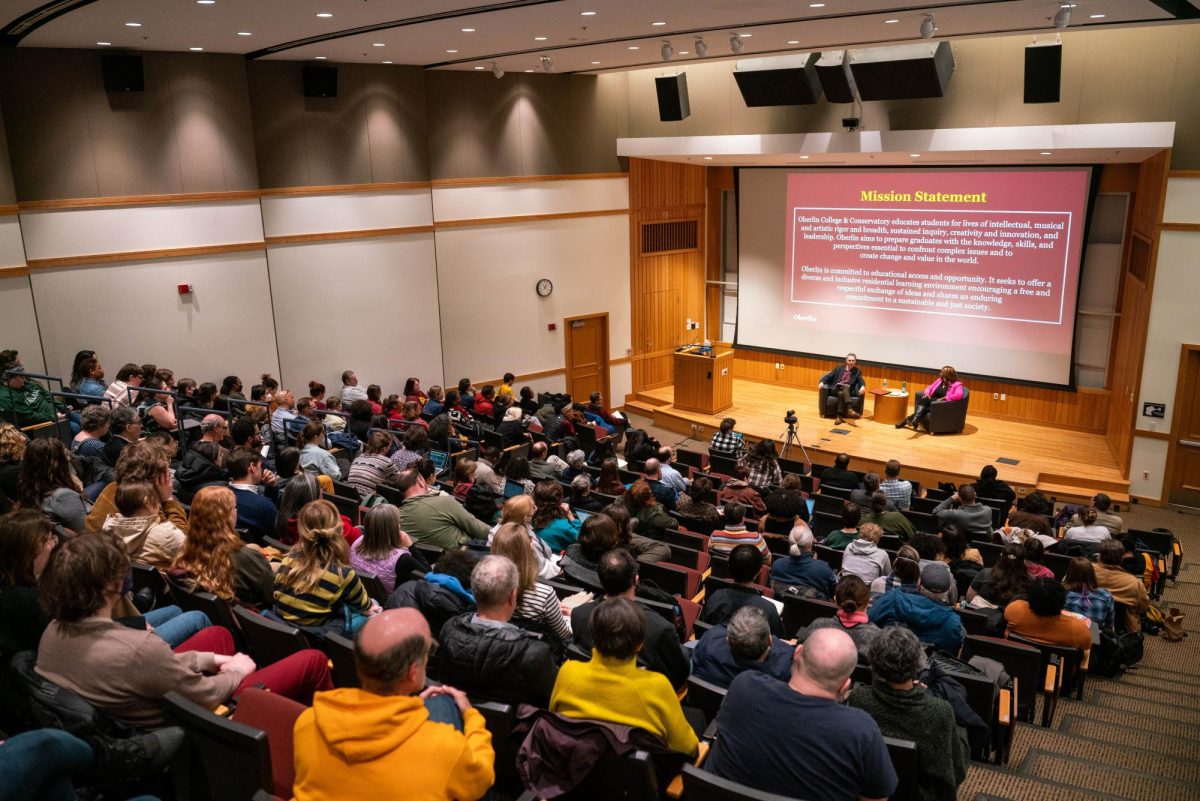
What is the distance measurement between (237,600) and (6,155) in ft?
23.6

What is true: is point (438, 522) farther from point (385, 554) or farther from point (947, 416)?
point (947, 416)

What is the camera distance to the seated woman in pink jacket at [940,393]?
1263cm

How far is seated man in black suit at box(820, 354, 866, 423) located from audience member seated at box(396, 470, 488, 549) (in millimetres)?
9081

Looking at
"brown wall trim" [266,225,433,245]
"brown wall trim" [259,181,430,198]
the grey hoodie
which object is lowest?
the grey hoodie

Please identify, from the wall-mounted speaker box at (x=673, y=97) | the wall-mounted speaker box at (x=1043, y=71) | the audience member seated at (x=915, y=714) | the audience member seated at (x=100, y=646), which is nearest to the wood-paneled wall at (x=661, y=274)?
the wall-mounted speaker box at (x=673, y=97)

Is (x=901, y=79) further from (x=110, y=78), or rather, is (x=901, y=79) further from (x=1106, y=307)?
(x=110, y=78)

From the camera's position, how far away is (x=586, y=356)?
14469 mm

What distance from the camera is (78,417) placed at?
809 centimetres

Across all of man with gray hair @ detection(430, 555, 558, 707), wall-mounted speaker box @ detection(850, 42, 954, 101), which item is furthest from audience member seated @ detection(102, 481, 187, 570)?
wall-mounted speaker box @ detection(850, 42, 954, 101)

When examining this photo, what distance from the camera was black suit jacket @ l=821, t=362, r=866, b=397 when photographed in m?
13.5

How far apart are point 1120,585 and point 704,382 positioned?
25.9 feet

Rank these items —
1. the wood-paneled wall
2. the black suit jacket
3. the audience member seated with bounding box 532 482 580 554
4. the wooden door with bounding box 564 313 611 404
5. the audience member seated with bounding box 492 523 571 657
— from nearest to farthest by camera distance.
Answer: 1. the audience member seated with bounding box 492 523 571 657
2. the audience member seated with bounding box 532 482 580 554
3. the black suit jacket
4. the wooden door with bounding box 564 313 611 404
5. the wood-paneled wall

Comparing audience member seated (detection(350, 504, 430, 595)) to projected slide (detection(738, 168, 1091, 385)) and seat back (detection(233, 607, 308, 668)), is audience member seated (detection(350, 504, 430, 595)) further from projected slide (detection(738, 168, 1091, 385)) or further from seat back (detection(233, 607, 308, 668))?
projected slide (detection(738, 168, 1091, 385))

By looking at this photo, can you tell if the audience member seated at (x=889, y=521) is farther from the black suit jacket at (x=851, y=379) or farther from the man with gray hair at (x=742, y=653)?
the black suit jacket at (x=851, y=379)
